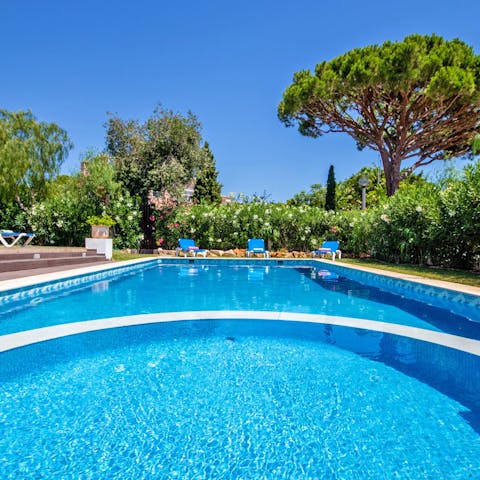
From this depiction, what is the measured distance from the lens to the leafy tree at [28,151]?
16.0m

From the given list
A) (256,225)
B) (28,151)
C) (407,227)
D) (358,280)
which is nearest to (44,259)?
(256,225)

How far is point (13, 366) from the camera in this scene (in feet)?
10.4

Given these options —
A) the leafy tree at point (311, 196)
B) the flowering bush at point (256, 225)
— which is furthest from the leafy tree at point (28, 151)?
the leafy tree at point (311, 196)

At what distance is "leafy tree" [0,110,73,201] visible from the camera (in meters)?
16.0

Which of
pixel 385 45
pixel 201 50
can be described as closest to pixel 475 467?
pixel 201 50

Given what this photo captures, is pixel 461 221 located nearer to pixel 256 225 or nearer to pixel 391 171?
pixel 256 225

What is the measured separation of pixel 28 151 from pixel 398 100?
19.6 m

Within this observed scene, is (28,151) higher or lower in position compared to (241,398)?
higher

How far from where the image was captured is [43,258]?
9.91 m

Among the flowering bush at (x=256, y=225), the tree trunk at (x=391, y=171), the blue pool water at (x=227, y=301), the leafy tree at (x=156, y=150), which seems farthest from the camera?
the tree trunk at (x=391, y=171)

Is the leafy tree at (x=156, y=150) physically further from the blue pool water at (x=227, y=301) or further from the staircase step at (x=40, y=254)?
the blue pool water at (x=227, y=301)

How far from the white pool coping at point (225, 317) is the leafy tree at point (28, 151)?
47.9 feet

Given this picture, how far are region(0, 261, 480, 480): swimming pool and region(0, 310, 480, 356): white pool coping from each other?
0.06 metres

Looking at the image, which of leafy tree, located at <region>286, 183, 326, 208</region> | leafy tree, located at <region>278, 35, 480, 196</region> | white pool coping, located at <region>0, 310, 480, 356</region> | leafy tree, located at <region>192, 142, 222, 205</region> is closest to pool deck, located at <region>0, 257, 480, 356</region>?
white pool coping, located at <region>0, 310, 480, 356</region>
